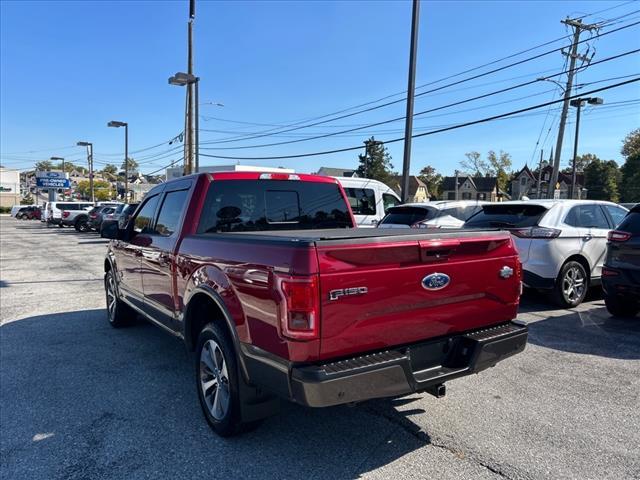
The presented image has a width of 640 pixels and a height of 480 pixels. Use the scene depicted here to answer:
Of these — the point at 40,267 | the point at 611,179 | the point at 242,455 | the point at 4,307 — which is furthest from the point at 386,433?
the point at 611,179

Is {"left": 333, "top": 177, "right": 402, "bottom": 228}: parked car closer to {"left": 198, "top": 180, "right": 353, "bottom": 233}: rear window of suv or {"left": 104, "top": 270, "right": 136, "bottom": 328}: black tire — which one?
{"left": 104, "top": 270, "right": 136, "bottom": 328}: black tire

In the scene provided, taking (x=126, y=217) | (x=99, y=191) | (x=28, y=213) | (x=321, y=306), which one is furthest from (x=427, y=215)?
(x=99, y=191)

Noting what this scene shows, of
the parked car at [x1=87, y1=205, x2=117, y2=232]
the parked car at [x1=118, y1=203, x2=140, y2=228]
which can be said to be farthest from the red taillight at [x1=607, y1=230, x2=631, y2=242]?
the parked car at [x1=87, y1=205, x2=117, y2=232]

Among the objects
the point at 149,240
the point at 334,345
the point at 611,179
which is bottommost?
the point at 334,345

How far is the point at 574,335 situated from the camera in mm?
5914

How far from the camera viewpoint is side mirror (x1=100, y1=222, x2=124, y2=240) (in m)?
5.61

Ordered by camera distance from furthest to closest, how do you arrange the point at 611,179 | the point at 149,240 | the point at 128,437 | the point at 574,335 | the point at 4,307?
the point at 611,179
the point at 4,307
the point at 574,335
the point at 149,240
the point at 128,437

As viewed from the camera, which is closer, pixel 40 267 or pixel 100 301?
pixel 100 301

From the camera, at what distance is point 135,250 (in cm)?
A: 527

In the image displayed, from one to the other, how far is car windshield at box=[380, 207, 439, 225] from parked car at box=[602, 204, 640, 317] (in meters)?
3.85

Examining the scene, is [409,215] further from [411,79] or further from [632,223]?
[411,79]

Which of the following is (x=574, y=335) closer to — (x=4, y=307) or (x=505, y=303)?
(x=505, y=303)

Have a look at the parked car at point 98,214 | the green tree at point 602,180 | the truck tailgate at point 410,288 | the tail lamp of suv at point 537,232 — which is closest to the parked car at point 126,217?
the truck tailgate at point 410,288

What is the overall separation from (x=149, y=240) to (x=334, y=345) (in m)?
2.92
